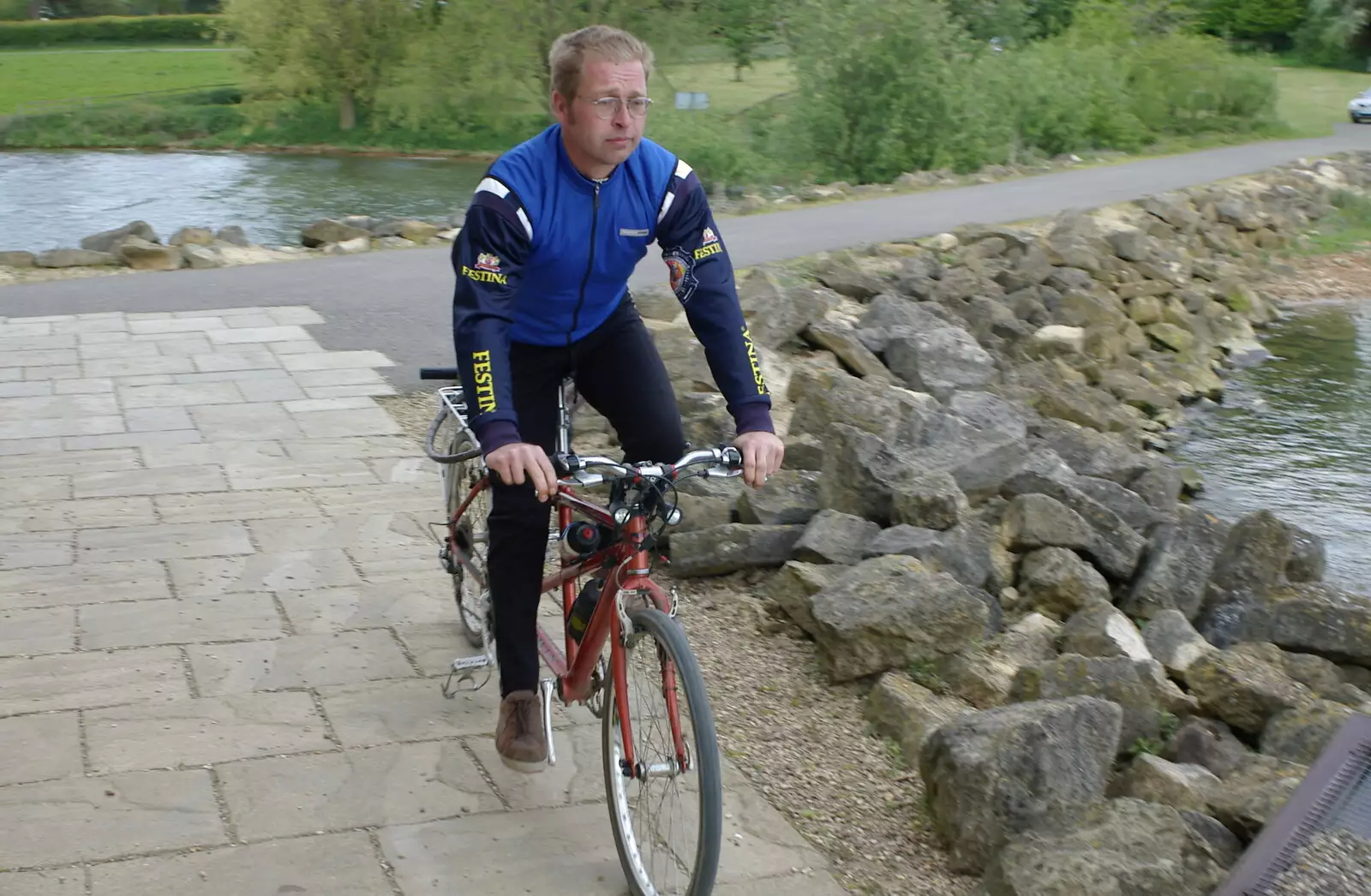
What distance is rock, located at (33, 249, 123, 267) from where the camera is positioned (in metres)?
13.0

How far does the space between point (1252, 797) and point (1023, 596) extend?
102 inches

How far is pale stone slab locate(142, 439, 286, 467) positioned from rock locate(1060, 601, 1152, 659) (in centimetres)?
366

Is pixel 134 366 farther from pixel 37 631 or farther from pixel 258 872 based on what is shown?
pixel 258 872

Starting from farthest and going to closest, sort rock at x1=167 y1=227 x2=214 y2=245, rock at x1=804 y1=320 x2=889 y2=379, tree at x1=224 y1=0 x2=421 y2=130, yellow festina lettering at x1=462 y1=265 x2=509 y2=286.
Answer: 1. tree at x1=224 y1=0 x2=421 y2=130
2. rock at x1=167 y1=227 x2=214 y2=245
3. rock at x1=804 y1=320 x2=889 y2=379
4. yellow festina lettering at x1=462 y1=265 x2=509 y2=286

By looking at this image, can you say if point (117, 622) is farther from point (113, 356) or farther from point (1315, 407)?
point (1315, 407)

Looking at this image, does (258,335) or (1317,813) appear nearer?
(1317,813)

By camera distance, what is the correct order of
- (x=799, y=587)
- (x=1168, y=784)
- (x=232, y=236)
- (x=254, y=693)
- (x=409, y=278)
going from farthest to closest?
(x=232, y=236) → (x=409, y=278) → (x=799, y=587) → (x=254, y=693) → (x=1168, y=784)

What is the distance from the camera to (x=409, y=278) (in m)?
12.3

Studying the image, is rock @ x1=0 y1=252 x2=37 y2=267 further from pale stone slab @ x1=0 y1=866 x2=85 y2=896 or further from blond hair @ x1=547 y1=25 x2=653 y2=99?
blond hair @ x1=547 y1=25 x2=653 y2=99

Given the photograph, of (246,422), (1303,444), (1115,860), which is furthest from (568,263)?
(1303,444)

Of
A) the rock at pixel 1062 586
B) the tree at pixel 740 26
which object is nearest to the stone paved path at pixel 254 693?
the rock at pixel 1062 586

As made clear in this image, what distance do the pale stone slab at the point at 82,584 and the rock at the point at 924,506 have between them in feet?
9.04

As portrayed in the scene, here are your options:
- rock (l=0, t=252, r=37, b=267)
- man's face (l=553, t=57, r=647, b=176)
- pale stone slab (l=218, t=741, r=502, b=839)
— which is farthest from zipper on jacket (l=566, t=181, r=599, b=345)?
rock (l=0, t=252, r=37, b=267)

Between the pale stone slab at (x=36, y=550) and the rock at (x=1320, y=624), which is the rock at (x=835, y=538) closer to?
the rock at (x=1320, y=624)
